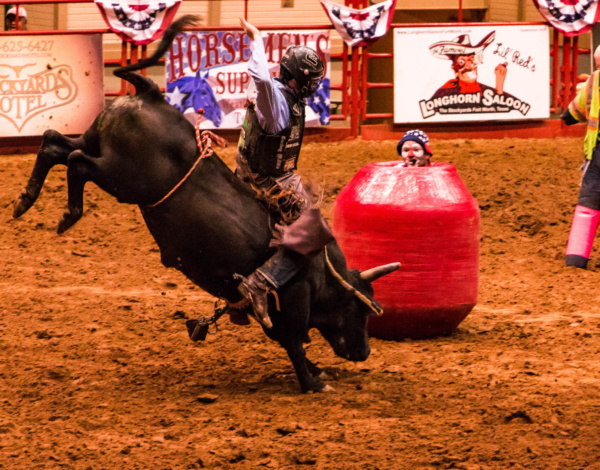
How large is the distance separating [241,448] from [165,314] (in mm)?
2823

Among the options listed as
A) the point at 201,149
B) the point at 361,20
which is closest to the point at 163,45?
the point at 201,149

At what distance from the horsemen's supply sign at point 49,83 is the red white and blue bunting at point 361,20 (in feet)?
10.1

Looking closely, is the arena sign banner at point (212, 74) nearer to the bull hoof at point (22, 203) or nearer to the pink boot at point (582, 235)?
the pink boot at point (582, 235)

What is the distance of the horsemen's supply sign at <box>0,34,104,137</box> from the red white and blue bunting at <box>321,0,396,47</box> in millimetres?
3066

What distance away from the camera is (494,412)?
182 inches

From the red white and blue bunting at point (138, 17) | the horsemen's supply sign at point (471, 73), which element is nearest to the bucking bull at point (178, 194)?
the red white and blue bunting at point (138, 17)

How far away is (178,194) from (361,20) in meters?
7.54

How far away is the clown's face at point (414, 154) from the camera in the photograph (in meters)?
6.72

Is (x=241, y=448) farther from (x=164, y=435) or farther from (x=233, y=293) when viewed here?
(x=233, y=293)

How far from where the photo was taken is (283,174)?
4891 mm

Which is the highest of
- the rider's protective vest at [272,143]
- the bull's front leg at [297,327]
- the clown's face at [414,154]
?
the rider's protective vest at [272,143]

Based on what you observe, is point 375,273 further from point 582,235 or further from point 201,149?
point 582,235

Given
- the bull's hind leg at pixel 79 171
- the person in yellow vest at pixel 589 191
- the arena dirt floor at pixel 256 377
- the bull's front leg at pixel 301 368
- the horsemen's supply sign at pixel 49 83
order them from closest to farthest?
A: the arena dirt floor at pixel 256 377, the bull's hind leg at pixel 79 171, the bull's front leg at pixel 301 368, the person in yellow vest at pixel 589 191, the horsemen's supply sign at pixel 49 83

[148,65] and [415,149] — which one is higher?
[148,65]
